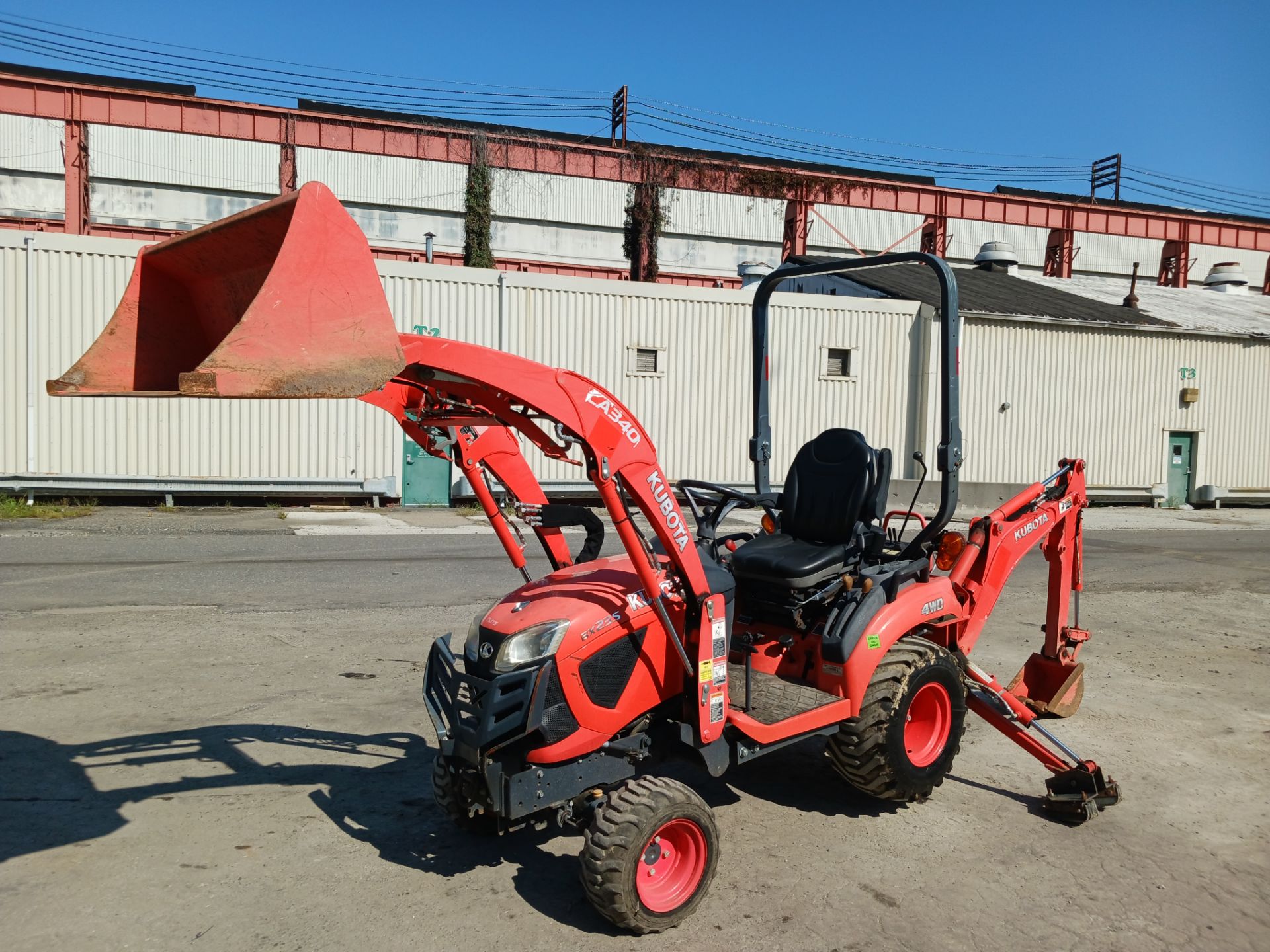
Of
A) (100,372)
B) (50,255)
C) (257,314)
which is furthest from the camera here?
(50,255)

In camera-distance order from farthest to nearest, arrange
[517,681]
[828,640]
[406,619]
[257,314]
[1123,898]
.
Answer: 1. [406,619]
2. [828,640]
3. [1123,898]
4. [517,681]
5. [257,314]

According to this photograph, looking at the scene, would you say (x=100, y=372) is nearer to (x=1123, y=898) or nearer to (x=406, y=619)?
(x=1123, y=898)

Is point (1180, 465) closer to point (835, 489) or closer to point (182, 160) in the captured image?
point (835, 489)

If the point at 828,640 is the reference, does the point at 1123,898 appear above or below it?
below

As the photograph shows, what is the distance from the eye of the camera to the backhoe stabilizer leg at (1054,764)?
4746 millimetres

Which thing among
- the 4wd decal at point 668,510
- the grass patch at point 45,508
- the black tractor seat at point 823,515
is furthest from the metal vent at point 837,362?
the 4wd decal at point 668,510

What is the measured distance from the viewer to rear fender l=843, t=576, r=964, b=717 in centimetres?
450

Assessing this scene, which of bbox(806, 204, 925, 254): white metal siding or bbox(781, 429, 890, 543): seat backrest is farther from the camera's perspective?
bbox(806, 204, 925, 254): white metal siding

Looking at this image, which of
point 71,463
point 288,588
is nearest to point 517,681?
point 288,588

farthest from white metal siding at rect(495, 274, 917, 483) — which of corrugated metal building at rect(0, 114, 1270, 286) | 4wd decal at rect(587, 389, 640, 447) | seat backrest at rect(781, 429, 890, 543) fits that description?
4wd decal at rect(587, 389, 640, 447)

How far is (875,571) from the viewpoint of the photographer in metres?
4.89

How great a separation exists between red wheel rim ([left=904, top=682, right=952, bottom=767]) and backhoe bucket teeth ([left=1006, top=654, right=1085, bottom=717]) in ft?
4.47

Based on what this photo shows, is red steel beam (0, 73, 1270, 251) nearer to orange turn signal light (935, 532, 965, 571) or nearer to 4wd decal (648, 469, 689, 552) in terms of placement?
orange turn signal light (935, 532, 965, 571)

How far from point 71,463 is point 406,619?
37.6ft
